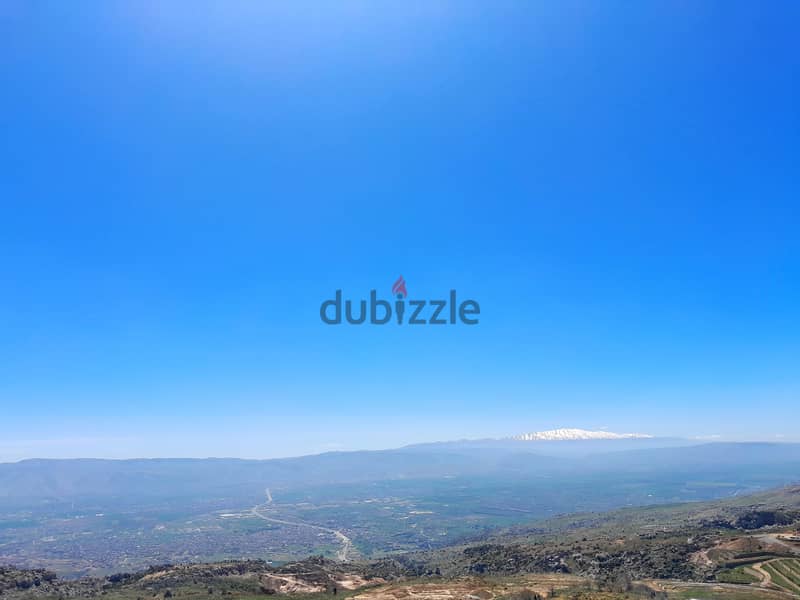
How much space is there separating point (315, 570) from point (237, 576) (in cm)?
1357

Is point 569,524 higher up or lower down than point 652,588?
lower down

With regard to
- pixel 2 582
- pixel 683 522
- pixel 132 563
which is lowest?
Answer: pixel 132 563

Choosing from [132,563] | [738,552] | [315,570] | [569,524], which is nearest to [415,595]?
[315,570]

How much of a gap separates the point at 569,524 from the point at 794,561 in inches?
5275

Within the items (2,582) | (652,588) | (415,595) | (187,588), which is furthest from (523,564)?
(2,582)

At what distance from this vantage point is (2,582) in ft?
241

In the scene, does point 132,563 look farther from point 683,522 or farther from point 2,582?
point 683,522

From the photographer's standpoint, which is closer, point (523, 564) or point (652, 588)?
point (652, 588)

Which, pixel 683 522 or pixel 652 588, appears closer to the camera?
pixel 652 588

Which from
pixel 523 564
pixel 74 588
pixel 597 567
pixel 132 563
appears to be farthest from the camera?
pixel 132 563

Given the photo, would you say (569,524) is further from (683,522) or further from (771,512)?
(771,512)

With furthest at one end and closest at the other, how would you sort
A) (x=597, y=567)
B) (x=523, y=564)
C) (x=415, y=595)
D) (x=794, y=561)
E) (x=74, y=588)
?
(x=523, y=564) < (x=597, y=567) < (x=74, y=588) < (x=794, y=561) < (x=415, y=595)

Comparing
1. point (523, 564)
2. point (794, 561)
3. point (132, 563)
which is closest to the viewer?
point (794, 561)

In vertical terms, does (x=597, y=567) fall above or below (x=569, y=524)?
above
